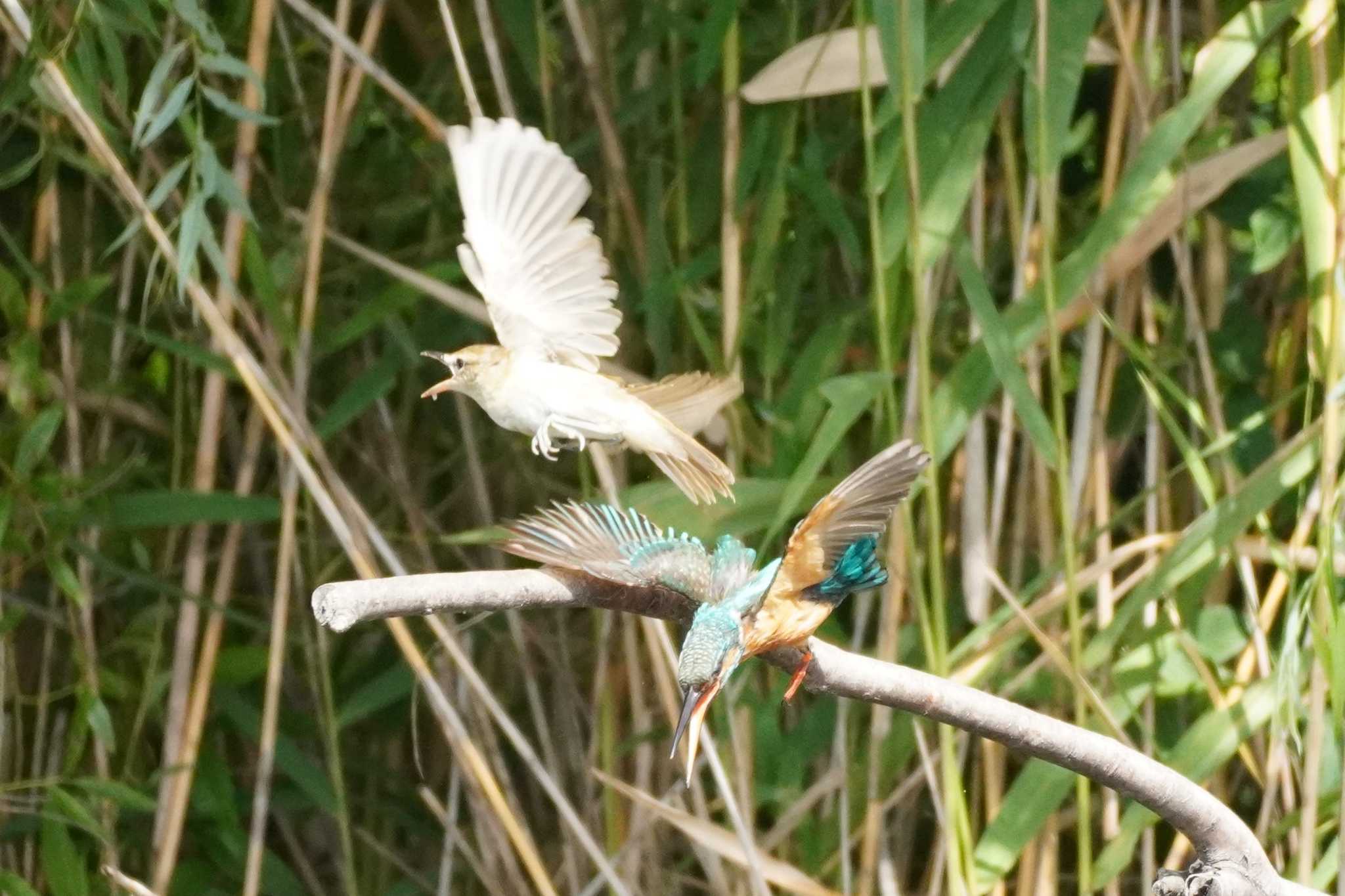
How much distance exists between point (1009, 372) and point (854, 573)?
0.61 meters

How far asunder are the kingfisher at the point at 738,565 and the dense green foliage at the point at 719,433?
20.9 inches

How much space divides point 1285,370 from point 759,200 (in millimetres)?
512

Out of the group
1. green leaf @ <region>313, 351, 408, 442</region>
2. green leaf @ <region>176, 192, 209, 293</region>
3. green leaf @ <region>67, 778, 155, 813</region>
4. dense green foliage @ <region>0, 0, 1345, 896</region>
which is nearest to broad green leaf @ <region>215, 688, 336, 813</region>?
dense green foliage @ <region>0, 0, 1345, 896</region>

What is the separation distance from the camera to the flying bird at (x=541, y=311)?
0.83 metres

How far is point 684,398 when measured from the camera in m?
0.99

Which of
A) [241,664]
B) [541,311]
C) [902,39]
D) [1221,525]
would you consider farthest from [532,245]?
[241,664]

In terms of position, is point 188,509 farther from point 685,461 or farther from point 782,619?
point 782,619

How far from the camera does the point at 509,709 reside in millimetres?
1885

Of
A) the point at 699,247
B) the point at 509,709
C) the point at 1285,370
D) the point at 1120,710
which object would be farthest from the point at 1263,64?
the point at 509,709

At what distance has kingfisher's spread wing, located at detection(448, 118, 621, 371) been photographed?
82cm

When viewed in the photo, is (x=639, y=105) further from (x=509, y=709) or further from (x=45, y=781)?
(x=45, y=781)

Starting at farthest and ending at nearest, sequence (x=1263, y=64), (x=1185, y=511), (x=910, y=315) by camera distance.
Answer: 1. (x=1263, y=64)
2. (x=1185, y=511)
3. (x=910, y=315)

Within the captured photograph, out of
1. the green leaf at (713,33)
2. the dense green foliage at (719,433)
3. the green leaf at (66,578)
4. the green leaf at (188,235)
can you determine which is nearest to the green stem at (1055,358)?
the dense green foliage at (719,433)

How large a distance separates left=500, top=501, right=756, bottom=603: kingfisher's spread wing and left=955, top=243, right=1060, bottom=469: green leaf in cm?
58
